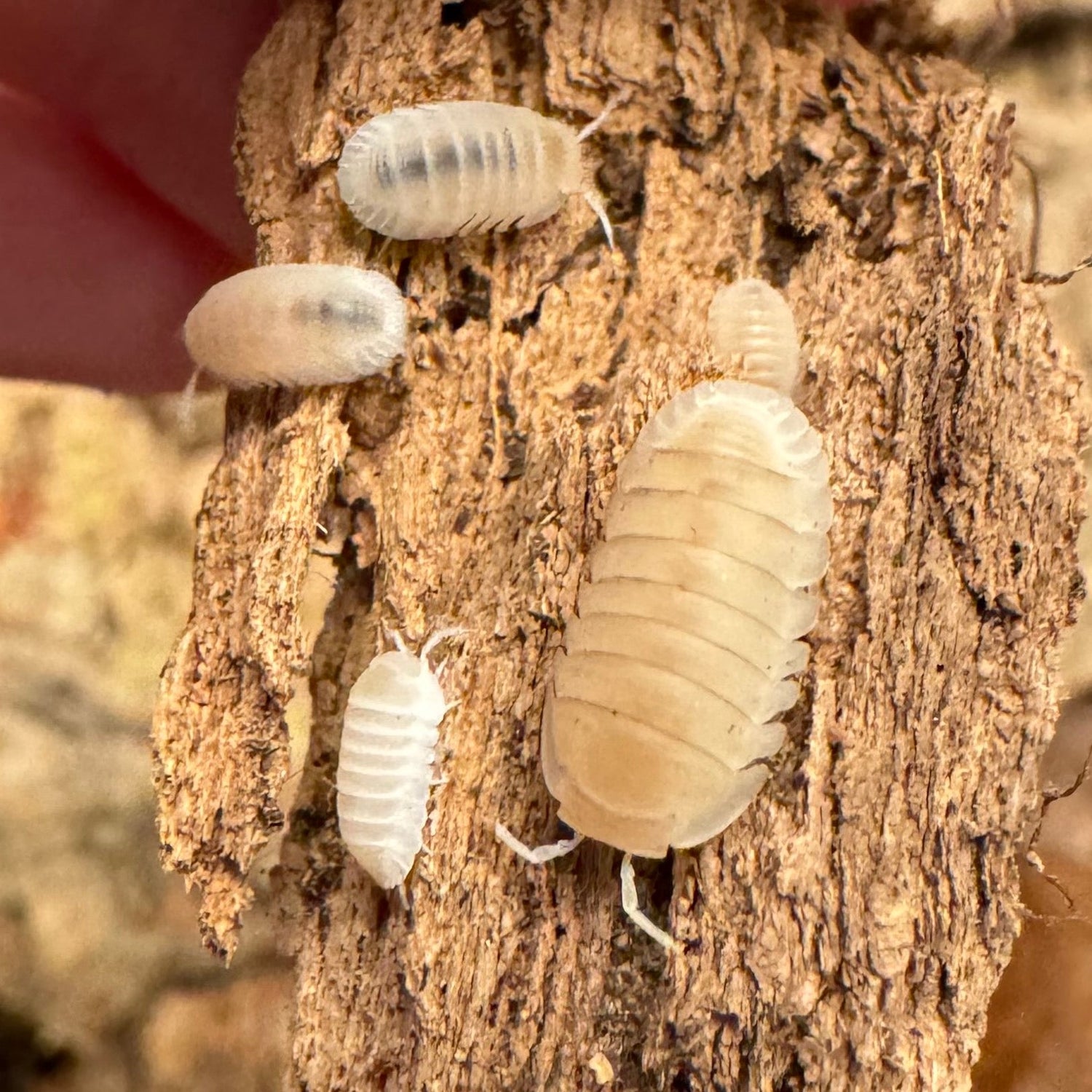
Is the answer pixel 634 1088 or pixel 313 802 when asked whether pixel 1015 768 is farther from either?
pixel 313 802

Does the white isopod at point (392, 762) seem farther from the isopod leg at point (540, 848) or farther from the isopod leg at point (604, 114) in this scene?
the isopod leg at point (604, 114)

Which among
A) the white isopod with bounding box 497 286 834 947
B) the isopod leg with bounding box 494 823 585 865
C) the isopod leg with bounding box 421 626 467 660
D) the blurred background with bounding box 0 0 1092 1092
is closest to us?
the white isopod with bounding box 497 286 834 947

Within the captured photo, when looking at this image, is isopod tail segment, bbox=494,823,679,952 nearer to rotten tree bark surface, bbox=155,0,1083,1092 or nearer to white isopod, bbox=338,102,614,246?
rotten tree bark surface, bbox=155,0,1083,1092

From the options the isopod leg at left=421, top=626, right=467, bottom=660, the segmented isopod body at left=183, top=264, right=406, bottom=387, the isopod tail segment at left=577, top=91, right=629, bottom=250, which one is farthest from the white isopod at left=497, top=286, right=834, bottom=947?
the segmented isopod body at left=183, top=264, right=406, bottom=387

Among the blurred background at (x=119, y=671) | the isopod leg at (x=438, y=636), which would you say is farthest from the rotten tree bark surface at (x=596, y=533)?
the blurred background at (x=119, y=671)

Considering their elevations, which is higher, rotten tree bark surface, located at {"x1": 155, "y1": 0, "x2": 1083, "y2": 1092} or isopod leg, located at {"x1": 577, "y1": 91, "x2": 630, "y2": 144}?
isopod leg, located at {"x1": 577, "y1": 91, "x2": 630, "y2": 144}
